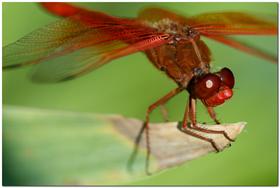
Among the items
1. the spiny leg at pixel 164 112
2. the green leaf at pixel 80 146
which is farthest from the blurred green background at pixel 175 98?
the green leaf at pixel 80 146

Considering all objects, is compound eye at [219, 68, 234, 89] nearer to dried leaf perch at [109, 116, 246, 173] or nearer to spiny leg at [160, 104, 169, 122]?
dried leaf perch at [109, 116, 246, 173]

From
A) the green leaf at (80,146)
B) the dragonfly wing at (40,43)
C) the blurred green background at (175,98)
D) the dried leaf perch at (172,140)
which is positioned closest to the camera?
the dried leaf perch at (172,140)

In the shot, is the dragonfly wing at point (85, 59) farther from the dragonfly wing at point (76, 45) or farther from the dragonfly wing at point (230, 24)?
the dragonfly wing at point (230, 24)

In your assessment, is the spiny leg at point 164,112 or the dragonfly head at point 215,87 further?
the spiny leg at point 164,112

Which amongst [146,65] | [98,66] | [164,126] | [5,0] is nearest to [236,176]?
[164,126]

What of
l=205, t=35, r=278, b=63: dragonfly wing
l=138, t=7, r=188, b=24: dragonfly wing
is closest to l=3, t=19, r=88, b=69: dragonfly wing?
l=138, t=7, r=188, b=24: dragonfly wing

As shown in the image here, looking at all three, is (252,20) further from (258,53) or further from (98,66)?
(98,66)

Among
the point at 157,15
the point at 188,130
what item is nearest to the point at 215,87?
the point at 188,130
